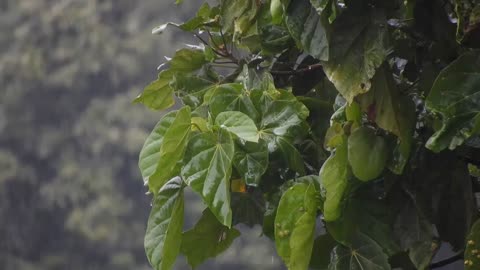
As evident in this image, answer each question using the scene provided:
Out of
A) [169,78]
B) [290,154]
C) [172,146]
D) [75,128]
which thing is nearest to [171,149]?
[172,146]

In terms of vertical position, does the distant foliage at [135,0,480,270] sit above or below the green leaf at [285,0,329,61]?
below

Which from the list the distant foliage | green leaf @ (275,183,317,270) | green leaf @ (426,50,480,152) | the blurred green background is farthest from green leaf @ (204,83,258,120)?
the blurred green background

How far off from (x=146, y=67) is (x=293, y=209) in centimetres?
340

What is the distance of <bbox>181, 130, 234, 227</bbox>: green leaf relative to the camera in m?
0.60

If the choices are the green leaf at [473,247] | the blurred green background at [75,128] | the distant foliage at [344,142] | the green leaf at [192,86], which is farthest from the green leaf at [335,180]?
the blurred green background at [75,128]

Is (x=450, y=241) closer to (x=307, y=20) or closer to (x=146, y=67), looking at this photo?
(x=307, y=20)

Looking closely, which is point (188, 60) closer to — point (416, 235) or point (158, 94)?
point (158, 94)

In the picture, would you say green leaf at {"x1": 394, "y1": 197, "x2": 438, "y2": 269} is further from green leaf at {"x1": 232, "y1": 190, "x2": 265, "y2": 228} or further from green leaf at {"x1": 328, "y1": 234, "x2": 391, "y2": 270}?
green leaf at {"x1": 232, "y1": 190, "x2": 265, "y2": 228}

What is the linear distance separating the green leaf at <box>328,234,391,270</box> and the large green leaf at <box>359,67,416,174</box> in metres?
0.08

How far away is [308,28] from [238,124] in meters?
0.11

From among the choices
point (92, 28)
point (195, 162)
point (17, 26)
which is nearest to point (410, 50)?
point (195, 162)

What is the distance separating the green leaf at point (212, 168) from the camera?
1.98ft

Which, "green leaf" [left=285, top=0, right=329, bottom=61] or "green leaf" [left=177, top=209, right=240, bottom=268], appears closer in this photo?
"green leaf" [left=285, top=0, right=329, bottom=61]

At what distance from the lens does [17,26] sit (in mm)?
4336
